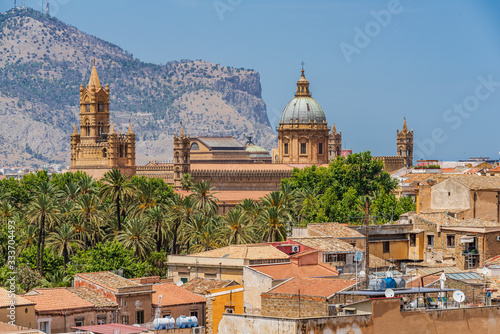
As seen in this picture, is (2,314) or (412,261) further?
(412,261)

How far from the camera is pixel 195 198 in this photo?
87188 millimetres

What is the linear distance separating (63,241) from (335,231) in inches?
872

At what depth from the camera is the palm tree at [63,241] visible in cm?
7300

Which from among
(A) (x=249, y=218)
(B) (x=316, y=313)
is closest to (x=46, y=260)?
(A) (x=249, y=218)

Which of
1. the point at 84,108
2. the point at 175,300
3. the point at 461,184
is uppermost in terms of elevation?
the point at 84,108

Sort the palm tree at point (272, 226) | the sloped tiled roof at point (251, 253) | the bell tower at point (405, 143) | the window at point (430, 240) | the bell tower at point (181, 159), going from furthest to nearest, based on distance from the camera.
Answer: the bell tower at point (405, 143)
the bell tower at point (181, 159)
the palm tree at point (272, 226)
the window at point (430, 240)
the sloped tiled roof at point (251, 253)

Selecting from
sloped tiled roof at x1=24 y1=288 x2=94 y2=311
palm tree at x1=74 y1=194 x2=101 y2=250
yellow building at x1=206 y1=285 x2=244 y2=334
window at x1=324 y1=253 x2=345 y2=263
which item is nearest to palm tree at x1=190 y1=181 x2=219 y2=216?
palm tree at x1=74 y1=194 x2=101 y2=250

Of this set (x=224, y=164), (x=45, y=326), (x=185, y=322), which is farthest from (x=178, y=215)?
(x=224, y=164)

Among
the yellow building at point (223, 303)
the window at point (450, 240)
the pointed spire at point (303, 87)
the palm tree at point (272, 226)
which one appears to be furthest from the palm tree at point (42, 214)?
the pointed spire at point (303, 87)

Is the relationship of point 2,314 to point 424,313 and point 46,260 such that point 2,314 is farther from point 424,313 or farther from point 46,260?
point 46,260

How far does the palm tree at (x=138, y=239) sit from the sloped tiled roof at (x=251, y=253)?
667 inches

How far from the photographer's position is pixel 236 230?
2781 inches

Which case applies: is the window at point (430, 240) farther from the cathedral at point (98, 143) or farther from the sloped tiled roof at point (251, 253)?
the cathedral at point (98, 143)

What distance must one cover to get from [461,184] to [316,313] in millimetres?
32480
